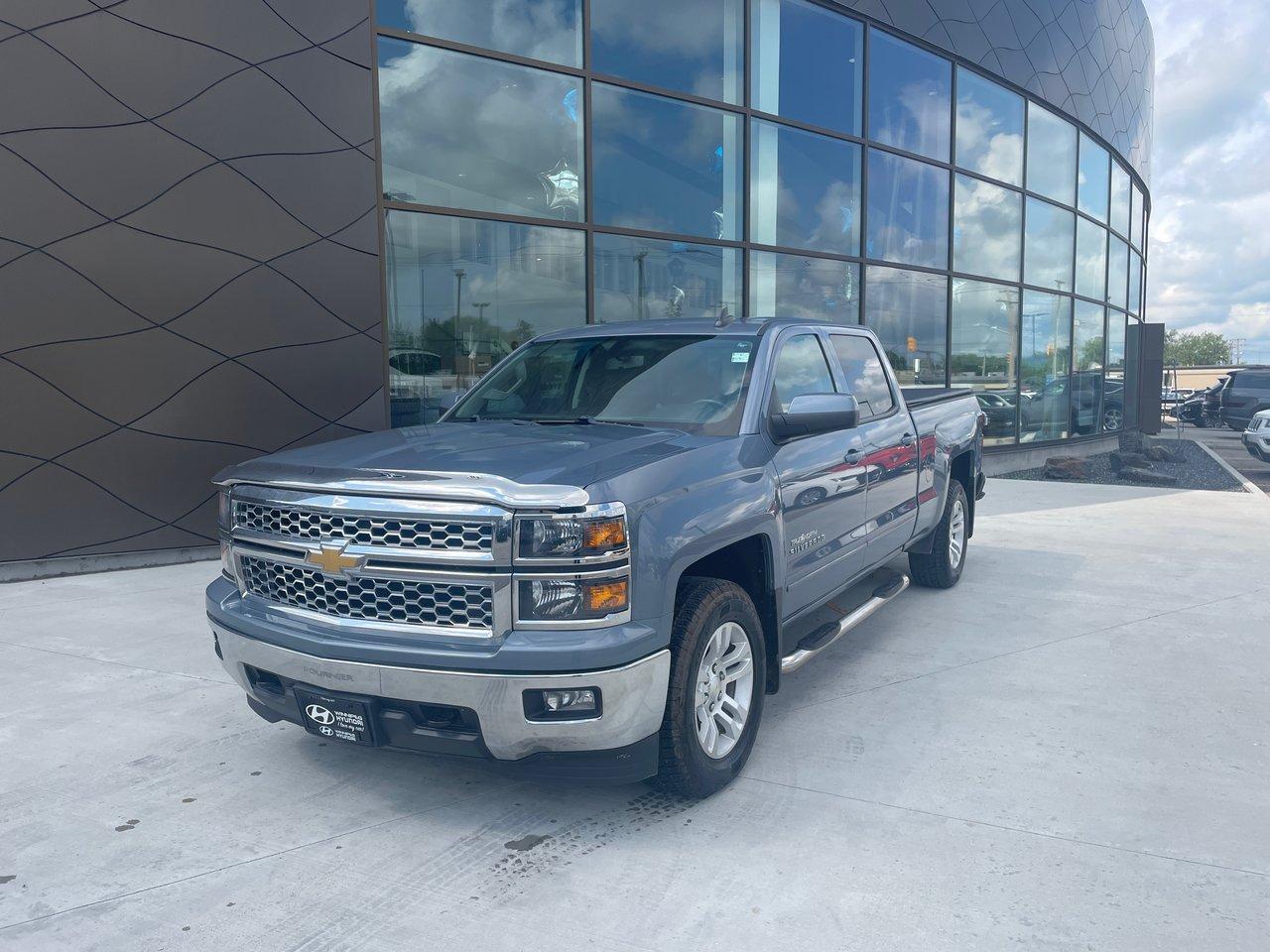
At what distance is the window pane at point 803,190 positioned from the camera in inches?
493

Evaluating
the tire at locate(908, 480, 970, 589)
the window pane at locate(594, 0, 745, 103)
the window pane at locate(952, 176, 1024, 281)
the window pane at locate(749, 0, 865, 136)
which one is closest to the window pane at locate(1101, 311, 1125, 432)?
the window pane at locate(952, 176, 1024, 281)

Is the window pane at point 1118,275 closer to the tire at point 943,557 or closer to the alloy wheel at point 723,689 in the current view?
the tire at point 943,557

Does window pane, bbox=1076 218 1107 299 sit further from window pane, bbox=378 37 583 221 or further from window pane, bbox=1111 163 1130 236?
window pane, bbox=378 37 583 221

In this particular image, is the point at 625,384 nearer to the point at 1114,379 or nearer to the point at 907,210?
the point at 907,210

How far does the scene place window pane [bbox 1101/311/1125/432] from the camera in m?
21.4


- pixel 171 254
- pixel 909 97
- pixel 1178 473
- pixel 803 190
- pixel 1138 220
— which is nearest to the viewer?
pixel 171 254

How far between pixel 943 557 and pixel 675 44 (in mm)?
7519

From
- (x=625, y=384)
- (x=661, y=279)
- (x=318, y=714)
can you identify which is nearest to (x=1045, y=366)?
(x=661, y=279)

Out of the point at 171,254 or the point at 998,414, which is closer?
the point at 171,254

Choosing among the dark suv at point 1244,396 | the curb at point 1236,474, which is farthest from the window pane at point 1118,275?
the dark suv at point 1244,396

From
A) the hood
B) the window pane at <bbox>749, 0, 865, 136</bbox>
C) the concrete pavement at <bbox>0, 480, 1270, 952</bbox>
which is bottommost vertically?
the concrete pavement at <bbox>0, 480, 1270, 952</bbox>

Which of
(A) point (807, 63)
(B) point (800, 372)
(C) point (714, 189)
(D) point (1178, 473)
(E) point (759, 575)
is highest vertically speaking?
(A) point (807, 63)

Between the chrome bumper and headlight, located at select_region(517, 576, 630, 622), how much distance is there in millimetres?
186

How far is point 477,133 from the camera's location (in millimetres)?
9711
